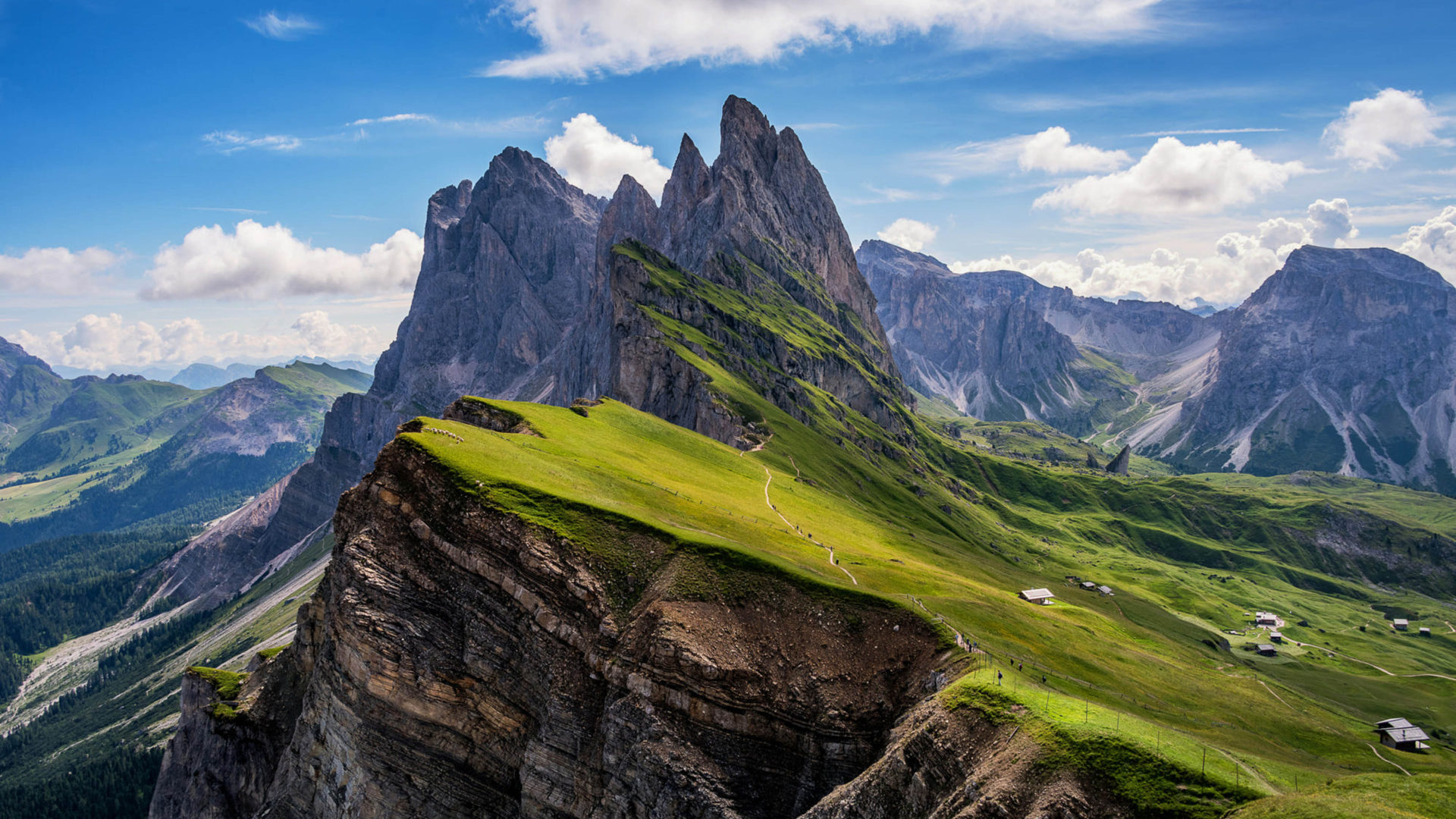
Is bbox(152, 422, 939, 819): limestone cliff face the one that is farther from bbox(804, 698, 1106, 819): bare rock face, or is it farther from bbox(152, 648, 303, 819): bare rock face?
bbox(152, 648, 303, 819): bare rock face

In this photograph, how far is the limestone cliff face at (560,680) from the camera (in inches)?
1850

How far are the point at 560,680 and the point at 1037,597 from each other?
79.0 meters

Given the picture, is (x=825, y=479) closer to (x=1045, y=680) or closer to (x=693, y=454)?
(x=693, y=454)

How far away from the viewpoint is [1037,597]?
104 m

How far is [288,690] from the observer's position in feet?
238

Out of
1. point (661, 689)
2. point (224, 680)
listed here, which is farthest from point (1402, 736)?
point (224, 680)

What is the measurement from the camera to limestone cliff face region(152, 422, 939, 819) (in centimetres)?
4700

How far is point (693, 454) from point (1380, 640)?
19998cm

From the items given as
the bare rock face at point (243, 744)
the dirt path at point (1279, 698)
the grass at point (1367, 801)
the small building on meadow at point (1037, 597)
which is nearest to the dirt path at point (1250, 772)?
the grass at point (1367, 801)

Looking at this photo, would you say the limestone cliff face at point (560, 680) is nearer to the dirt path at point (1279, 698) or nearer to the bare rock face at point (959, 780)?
the bare rock face at point (959, 780)

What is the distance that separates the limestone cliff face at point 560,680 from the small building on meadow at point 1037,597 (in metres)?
59.6

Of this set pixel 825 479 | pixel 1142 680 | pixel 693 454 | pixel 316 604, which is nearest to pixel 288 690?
pixel 316 604

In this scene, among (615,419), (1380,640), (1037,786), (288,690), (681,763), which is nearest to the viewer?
(1037,786)

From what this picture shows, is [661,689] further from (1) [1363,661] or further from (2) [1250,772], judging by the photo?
(1) [1363,661]
